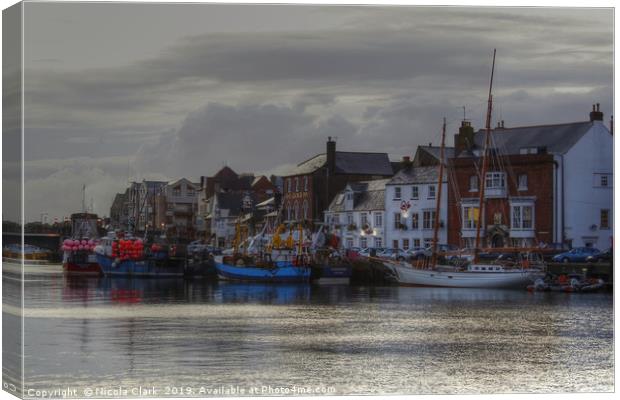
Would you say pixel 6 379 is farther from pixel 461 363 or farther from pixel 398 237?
pixel 398 237

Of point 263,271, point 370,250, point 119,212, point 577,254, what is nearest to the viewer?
point 577,254

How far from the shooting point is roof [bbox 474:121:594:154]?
2077cm

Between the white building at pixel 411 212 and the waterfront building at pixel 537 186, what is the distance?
0.39 m

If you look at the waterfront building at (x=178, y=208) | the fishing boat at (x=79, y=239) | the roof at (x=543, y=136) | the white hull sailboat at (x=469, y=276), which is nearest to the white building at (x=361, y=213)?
the roof at (x=543, y=136)

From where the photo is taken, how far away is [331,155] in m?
21.5

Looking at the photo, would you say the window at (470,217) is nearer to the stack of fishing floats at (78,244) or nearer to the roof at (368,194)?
the roof at (368,194)

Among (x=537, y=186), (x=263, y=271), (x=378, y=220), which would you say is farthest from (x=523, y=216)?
(x=263, y=271)

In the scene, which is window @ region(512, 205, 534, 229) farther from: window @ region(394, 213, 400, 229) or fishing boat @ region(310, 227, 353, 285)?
fishing boat @ region(310, 227, 353, 285)

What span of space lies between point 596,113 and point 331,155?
14.4ft

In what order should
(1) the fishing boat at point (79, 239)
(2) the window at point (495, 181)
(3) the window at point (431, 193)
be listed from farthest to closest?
1. (3) the window at point (431, 193)
2. (2) the window at point (495, 181)
3. (1) the fishing boat at point (79, 239)

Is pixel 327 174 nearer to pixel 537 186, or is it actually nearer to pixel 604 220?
pixel 604 220

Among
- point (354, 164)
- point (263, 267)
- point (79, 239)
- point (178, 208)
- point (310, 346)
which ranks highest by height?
point (354, 164)

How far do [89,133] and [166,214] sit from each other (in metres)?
9.46

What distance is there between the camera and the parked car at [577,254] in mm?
22406
